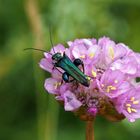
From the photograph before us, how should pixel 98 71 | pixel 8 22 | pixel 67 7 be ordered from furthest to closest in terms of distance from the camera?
pixel 8 22 → pixel 67 7 → pixel 98 71

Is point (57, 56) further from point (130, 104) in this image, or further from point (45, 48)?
point (45, 48)

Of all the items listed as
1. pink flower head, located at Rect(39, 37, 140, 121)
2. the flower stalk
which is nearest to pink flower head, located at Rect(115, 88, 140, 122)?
pink flower head, located at Rect(39, 37, 140, 121)

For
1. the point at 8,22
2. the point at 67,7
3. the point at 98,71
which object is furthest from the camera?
the point at 8,22

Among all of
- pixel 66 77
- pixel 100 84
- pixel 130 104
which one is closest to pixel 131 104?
pixel 130 104

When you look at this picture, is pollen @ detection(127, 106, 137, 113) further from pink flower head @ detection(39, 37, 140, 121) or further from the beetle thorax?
the beetle thorax

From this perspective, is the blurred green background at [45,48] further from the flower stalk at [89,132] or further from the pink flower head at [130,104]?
the flower stalk at [89,132]

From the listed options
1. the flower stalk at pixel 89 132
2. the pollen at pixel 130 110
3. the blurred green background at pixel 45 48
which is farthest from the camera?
the blurred green background at pixel 45 48

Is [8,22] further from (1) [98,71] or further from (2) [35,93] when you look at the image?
(1) [98,71]

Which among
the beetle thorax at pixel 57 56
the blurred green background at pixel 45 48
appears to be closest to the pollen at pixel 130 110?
the beetle thorax at pixel 57 56

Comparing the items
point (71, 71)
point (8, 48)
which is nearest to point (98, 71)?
point (71, 71)
